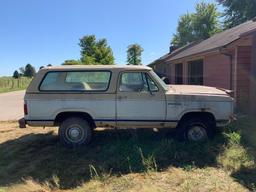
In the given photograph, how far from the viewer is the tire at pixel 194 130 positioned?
24.7 ft

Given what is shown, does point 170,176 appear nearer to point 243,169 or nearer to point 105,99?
point 243,169

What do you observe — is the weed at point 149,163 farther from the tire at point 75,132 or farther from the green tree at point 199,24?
the green tree at point 199,24

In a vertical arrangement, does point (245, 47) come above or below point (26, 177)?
above

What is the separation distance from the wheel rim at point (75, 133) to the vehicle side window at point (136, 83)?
1.34m

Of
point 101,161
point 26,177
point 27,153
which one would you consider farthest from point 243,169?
point 27,153

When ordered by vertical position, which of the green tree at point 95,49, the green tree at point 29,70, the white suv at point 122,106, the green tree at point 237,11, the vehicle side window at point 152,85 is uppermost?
the green tree at point 237,11

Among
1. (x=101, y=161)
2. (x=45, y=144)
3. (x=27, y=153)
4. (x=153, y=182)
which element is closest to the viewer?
(x=153, y=182)

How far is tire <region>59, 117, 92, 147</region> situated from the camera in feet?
25.1

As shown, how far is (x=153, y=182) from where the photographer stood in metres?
5.54

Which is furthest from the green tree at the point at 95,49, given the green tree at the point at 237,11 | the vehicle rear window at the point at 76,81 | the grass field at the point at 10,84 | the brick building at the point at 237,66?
the vehicle rear window at the point at 76,81

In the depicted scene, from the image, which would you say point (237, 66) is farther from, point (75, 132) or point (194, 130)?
point (75, 132)

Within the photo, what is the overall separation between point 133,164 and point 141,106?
1581mm

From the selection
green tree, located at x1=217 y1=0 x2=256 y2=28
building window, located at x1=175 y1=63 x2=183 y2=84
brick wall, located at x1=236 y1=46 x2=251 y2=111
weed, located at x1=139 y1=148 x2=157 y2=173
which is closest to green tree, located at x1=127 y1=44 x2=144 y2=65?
green tree, located at x1=217 y1=0 x2=256 y2=28

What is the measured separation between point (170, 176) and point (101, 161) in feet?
5.22
